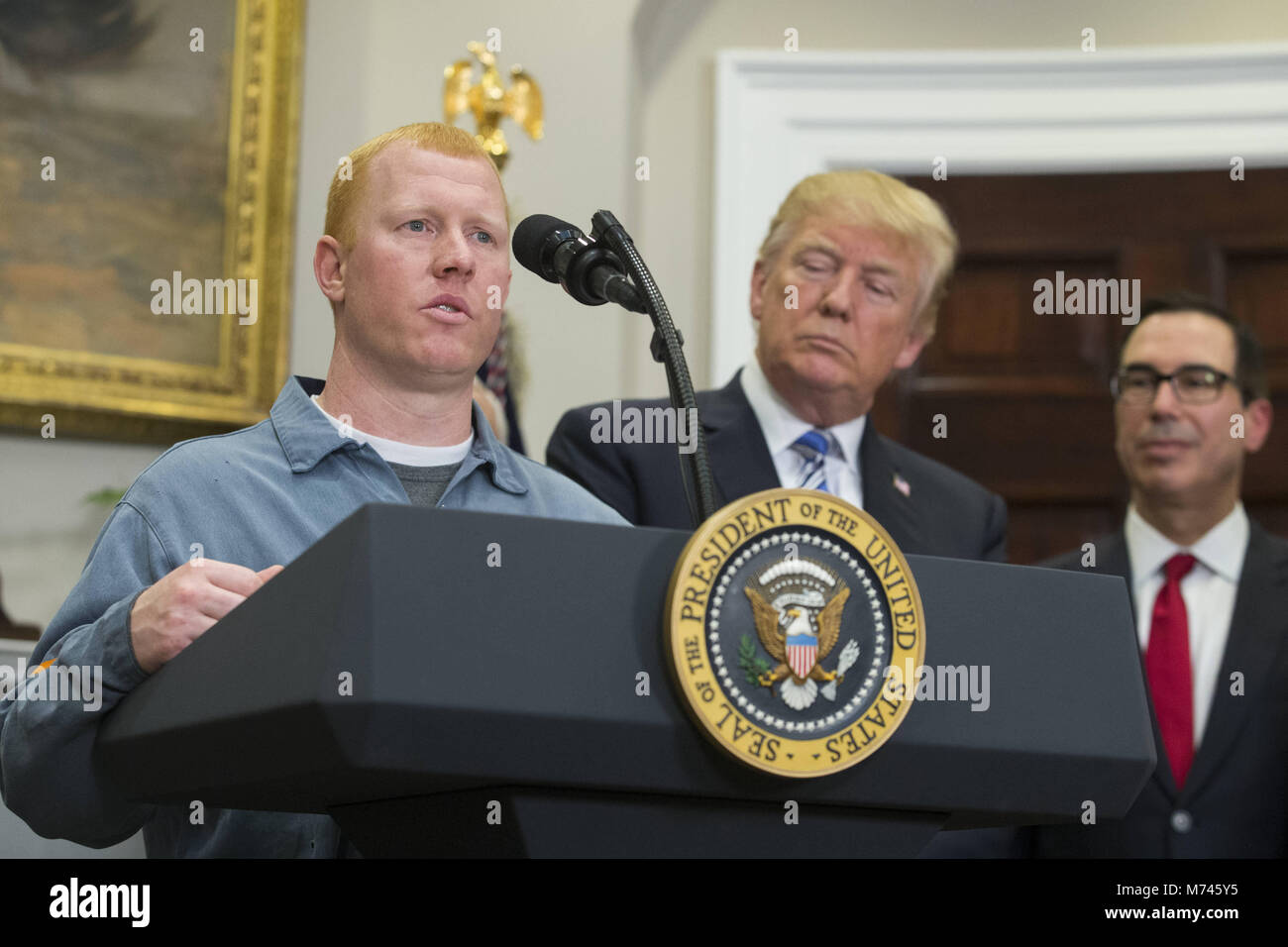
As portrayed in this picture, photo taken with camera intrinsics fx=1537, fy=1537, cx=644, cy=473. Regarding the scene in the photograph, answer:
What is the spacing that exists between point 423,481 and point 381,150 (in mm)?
317

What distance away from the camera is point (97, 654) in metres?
1.11

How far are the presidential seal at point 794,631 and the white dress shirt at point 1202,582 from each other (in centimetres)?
199

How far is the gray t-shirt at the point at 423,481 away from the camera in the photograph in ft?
4.72

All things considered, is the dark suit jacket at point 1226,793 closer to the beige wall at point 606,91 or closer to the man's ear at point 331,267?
the man's ear at point 331,267

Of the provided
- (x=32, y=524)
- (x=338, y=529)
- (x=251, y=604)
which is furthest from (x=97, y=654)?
(x=32, y=524)

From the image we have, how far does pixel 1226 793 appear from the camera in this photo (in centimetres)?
260

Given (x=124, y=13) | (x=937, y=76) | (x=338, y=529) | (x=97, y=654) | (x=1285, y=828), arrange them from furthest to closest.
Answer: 1. (x=937, y=76)
2. (x=124, y=13)
3. (x=1285, y=828)
4. (x=97, y=654)
5. (x=338, y=529)

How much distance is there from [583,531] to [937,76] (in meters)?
3.96

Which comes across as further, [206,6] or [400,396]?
[206,6]

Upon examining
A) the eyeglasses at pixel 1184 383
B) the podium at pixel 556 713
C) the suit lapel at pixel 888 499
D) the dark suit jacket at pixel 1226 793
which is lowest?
the dark suit jacket at pixel 1226 793

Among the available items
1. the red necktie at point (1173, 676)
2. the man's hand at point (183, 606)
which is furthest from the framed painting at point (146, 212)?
the man's hand at point (183, 606)

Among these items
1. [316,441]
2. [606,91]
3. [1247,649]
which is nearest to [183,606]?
[316,441]

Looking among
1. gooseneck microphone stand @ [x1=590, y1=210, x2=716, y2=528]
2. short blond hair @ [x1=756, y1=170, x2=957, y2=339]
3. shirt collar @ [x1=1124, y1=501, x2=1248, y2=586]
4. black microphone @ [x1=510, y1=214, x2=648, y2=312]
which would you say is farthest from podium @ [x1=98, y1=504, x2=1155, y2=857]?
shirt collar @ [x1=1124, y1=501, x2=1248, y2=586]
